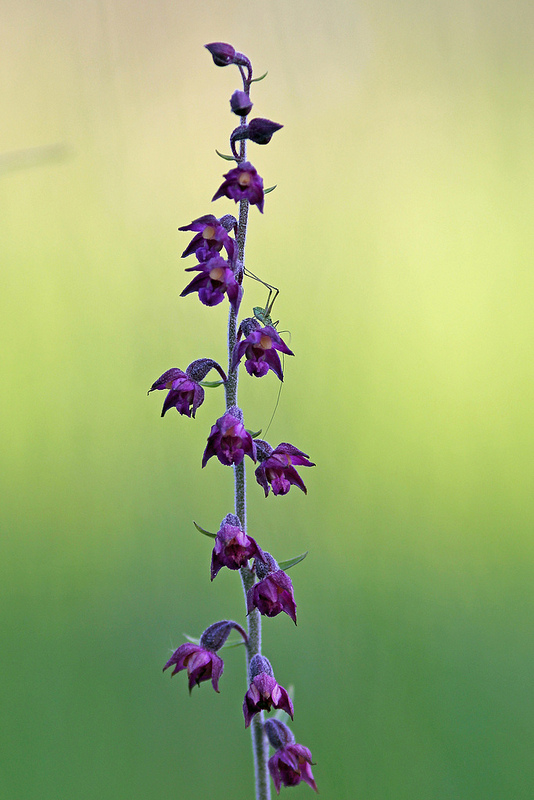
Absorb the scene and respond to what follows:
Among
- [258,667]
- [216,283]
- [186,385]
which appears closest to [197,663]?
[258,667]

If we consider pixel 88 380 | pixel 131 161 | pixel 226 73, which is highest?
pixel 226 73

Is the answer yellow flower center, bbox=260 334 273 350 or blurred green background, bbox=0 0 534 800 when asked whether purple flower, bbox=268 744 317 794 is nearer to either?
yellow flower center, bbox=260 334 273 350

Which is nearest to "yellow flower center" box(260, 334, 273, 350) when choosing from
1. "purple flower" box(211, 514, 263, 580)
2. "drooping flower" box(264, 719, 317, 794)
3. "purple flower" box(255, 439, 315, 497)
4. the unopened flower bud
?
"purple flower" box(255, 439, 315, 497)

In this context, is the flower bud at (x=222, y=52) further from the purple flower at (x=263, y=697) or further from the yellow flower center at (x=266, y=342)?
the purple flower at (x=263, y=697)

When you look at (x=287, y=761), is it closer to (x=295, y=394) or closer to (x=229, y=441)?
(x=229, y=441)

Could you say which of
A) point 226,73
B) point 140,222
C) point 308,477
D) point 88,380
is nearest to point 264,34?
point 226,73

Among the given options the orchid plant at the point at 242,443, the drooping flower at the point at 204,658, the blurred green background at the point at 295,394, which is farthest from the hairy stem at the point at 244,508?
the blurred green background at the point at 295,394

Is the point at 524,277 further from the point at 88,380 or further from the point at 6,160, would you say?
the point at 6,160
